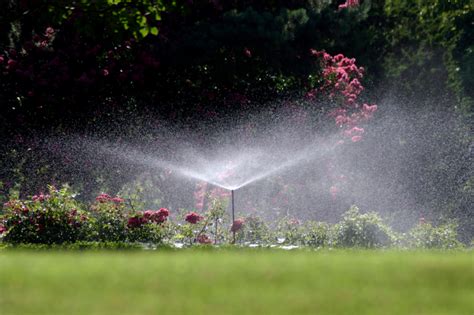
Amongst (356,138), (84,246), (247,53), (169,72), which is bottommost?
(84,246)

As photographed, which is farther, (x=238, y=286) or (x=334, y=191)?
(x=334, y=191)

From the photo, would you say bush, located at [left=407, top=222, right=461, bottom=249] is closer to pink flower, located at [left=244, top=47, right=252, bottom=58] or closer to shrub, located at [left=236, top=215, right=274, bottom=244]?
shrub, located at [left=236, top=215, right=274, bottom=244]

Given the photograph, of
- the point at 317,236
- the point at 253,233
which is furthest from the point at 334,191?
the point at 317,236

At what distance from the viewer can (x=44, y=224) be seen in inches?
424

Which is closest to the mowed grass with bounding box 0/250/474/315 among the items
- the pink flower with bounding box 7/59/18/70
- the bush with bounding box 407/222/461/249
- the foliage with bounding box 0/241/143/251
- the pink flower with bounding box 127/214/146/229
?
the foliage with bounding box 0/241/143/251

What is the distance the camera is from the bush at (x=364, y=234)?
1034cm

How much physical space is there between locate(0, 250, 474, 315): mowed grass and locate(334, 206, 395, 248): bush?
5.02 metres

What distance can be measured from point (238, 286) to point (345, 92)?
1191cm

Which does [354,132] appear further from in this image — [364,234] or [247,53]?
[364,234]

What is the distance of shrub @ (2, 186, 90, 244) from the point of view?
10656 mm

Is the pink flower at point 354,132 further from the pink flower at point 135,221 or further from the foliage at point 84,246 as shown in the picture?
the foliage at point 84,246

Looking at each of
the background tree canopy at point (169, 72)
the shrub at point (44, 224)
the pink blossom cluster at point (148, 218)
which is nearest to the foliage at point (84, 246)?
the shrub at point (44, 224)

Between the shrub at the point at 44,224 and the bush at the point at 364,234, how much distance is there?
2.82m

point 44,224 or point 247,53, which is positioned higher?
point 247,53
